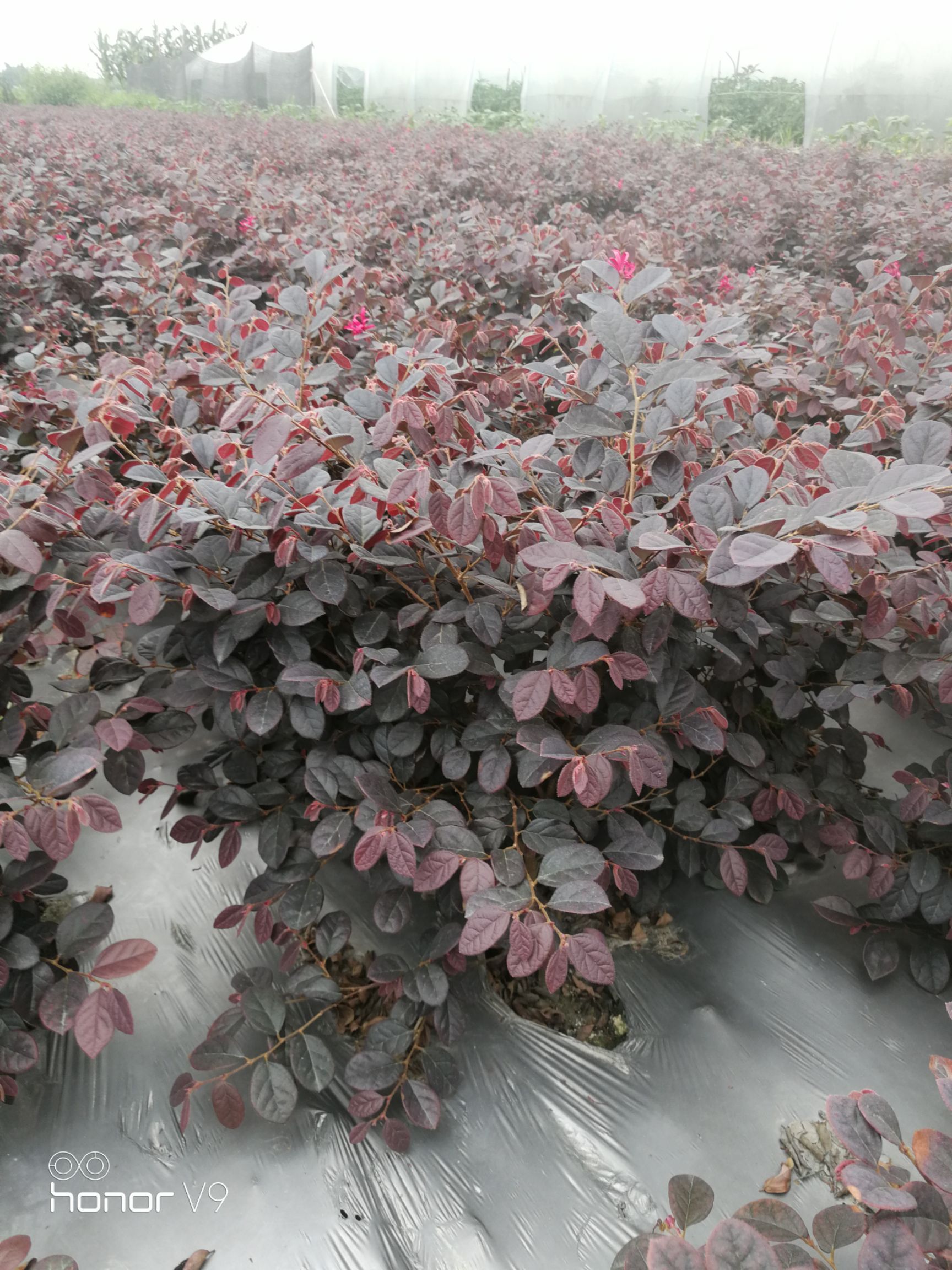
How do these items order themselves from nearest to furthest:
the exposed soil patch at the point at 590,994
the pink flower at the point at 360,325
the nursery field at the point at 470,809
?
the nursery field at the point at 470,809
the exposed soil patch at the point at 590,994
the pink flower at the point at 360,325

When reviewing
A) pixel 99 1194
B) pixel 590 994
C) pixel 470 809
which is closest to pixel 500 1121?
pixel 590 994

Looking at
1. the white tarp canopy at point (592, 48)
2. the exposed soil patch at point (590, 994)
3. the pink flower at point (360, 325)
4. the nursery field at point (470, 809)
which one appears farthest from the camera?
the white tarp canopy at point (592, 48)

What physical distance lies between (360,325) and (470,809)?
124 centimetres

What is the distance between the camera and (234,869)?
4.48 feet

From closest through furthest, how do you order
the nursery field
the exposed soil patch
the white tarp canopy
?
the nursery field
the exposed soil patch
the white tarp canopy

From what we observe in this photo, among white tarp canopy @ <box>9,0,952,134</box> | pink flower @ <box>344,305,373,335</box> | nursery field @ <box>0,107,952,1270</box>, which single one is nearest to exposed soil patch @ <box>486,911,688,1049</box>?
nursery field @ <box>0,107,952,1270</box>

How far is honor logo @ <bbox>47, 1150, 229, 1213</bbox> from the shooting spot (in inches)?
40.3

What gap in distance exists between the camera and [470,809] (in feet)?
3.87

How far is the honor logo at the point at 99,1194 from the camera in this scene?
3.36 feet

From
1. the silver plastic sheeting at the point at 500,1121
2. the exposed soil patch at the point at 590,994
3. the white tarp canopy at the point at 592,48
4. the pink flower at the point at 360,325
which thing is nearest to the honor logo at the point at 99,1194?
the silver plastic sheeting at the point at 500,1121

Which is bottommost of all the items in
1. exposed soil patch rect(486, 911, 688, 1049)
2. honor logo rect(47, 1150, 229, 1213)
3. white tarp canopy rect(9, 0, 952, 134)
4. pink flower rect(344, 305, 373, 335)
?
honor logo rect(47, 1150, 229, 1213)

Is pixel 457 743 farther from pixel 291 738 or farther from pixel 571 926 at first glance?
pixel 571 926

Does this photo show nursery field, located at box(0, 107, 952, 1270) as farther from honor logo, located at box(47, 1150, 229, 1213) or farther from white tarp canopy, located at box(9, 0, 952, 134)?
white tarp canopy, located at box(9, 0, 952, 134)

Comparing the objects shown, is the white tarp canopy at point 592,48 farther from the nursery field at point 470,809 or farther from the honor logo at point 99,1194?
the honor logo at point 99,1194
